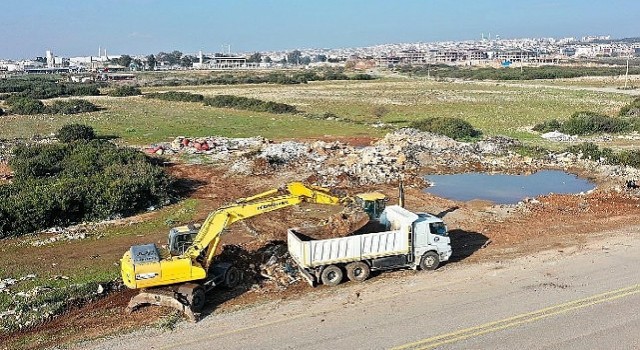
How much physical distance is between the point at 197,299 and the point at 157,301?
35.6 inches

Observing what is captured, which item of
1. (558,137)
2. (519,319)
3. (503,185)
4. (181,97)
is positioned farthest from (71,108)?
(519,319)

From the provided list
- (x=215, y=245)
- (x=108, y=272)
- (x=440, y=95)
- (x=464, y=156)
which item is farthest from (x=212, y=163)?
(x=440, y=95)

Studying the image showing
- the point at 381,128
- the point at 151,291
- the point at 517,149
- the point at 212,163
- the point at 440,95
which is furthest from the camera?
the point at 440,95

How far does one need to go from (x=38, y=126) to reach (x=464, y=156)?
37257mm

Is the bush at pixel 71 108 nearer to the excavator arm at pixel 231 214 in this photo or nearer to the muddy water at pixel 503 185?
the muddy water at pixel 503 185

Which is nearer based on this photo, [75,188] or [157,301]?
[157,301]

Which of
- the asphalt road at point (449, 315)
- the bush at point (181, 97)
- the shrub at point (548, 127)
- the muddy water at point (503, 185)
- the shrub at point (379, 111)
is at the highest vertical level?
the bush at point (181, 97)

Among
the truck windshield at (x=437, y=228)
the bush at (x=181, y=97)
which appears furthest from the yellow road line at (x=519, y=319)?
the bush at (x=181, y=97)

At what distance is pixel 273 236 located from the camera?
20.1m

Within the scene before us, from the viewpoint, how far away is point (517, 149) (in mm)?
37812

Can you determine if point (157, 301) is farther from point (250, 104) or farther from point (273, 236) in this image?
point (250, 104)

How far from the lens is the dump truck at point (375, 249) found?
15.8 m

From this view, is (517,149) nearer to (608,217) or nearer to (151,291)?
(608,217)

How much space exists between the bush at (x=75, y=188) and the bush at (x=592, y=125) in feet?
106
